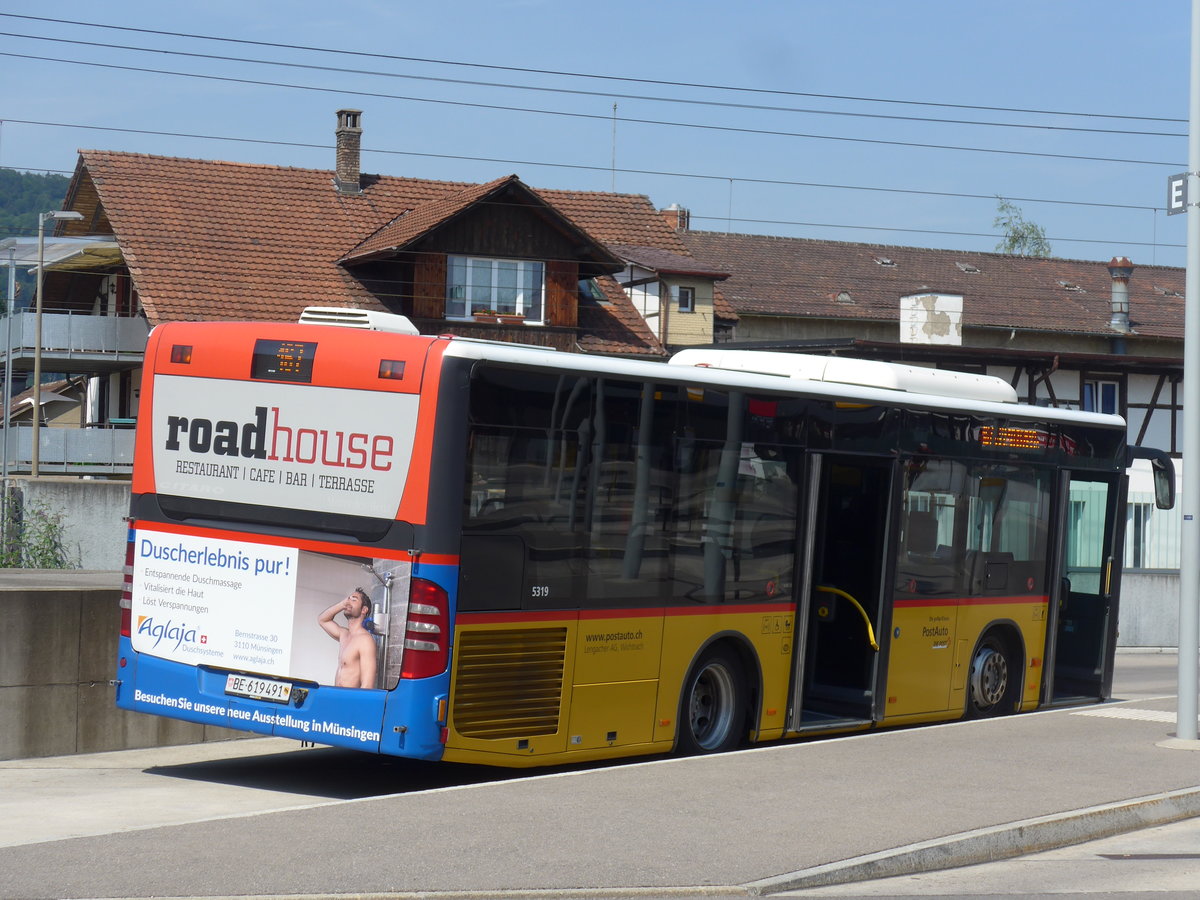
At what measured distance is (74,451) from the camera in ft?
129

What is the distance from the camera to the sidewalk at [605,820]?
737 cm

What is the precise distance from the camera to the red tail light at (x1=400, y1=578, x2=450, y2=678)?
961cm

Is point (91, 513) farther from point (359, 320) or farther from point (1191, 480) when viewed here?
point (1191, 480)

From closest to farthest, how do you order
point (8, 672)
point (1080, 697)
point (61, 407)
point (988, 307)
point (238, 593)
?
point (238, 593)
point (8, 672)
point (1080, 697)
point (61, 407)
point (988, 307)

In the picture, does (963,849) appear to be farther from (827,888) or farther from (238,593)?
(238,593)

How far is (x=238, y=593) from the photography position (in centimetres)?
1040

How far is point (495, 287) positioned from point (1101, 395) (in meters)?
17.3

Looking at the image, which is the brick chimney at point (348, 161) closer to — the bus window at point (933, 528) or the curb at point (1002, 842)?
the bus window at point (933, 528)

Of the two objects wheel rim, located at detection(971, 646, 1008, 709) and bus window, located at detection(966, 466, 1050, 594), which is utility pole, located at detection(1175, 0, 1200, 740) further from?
wheel rim, located at detection(971, 646, 1008, 709)

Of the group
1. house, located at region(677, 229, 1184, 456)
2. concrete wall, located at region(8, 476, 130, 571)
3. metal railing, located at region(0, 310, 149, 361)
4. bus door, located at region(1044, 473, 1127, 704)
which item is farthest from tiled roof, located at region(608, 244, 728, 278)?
bus door, located at region(1044, 473, 1127, 704)

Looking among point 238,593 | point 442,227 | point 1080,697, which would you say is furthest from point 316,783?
point 442,227

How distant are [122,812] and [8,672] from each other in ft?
11.0

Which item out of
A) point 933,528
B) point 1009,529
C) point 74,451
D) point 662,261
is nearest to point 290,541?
point 933,528

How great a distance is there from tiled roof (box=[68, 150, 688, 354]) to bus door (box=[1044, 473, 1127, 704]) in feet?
80.7
